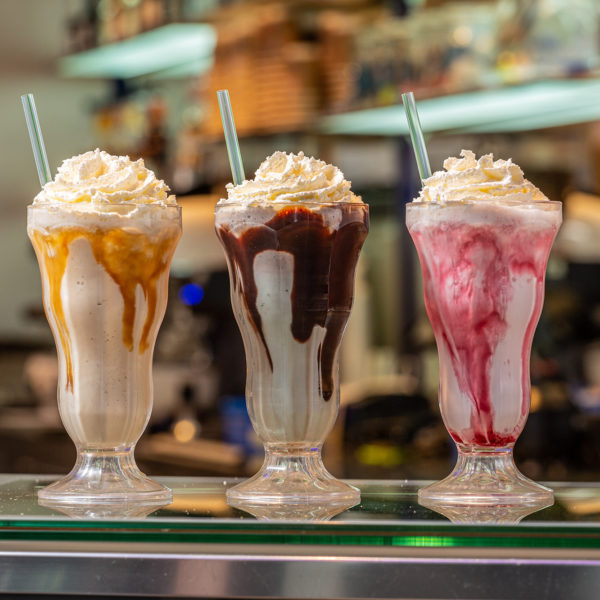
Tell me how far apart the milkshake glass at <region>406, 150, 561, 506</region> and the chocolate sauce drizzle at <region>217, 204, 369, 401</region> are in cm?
8

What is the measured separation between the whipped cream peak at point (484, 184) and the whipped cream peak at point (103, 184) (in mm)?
303

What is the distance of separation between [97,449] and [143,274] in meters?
0.21

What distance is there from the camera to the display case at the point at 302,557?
0.94 metres

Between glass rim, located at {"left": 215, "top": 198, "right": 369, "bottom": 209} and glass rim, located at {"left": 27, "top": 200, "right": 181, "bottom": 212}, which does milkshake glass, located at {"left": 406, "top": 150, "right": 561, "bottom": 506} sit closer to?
glass rim, located at {"left": 215, "top": 198, "right": 369, "bottom": 209}

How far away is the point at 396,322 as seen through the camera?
3613mm

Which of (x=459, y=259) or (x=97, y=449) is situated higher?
(x=459, y=259)

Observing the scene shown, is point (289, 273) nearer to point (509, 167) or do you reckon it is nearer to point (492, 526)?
point (509, 167)

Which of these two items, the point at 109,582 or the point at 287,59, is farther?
the point at 287,59

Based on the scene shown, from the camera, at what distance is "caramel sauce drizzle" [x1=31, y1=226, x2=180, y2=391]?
1225mm

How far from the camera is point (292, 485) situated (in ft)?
3.93

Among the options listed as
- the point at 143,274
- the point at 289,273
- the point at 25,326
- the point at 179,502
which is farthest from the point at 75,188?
the point at 25,326

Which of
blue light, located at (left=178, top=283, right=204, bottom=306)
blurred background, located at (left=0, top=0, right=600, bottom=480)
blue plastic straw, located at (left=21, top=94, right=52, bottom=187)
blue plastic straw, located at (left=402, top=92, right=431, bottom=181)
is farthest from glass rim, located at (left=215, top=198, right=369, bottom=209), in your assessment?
blue light, located at (left=178, top=283, right=204, bottom=306)

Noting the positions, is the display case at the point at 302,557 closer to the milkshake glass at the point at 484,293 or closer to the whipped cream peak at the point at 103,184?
the milkshake glass at the point at 484,293

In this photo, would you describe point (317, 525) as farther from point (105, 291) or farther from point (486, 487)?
point (105, 291)
